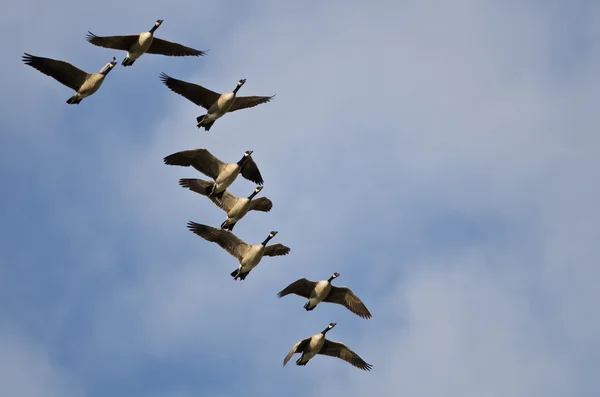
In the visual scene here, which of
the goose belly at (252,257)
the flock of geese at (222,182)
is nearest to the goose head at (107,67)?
the flock of geese at (222,182)

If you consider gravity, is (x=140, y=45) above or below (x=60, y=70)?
above

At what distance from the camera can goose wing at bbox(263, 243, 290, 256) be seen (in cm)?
6812

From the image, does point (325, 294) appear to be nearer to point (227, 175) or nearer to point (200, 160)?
point (227, 175)

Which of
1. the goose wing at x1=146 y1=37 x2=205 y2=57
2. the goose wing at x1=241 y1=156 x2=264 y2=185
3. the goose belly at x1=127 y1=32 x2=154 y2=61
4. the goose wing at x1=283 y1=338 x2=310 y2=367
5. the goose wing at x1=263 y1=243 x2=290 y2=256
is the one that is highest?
the goose wing at x1=146 y1=37 x2=205 y2=57

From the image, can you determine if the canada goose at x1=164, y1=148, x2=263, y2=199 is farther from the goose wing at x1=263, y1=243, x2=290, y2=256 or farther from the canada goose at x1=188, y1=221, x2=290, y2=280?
the goose wing at x1=263, y1=243, x2=290, y2=256

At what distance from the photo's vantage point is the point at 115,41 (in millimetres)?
67812

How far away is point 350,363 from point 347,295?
3.39m

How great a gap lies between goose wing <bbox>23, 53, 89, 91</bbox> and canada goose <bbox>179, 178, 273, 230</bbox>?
6707 mm

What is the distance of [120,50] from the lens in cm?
6850

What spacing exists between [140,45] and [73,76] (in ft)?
11.5

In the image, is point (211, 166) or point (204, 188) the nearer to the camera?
point (211, 166)

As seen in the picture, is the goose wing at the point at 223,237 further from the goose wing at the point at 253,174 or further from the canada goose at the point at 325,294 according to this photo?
the goose wing at the point at 253,174

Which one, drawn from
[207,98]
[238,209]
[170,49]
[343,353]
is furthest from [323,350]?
[170,49]

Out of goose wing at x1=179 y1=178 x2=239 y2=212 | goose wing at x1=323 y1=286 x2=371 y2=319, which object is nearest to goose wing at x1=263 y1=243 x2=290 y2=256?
goose wing at x1=179 y1=178 x2=239 y2=212
